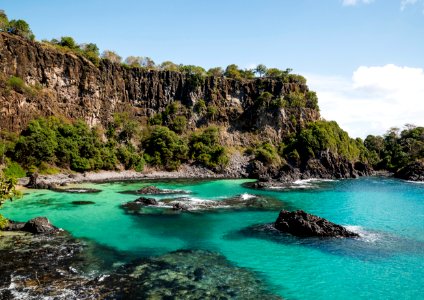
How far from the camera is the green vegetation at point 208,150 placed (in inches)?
3912

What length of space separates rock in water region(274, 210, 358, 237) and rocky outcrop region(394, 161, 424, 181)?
77896 millimetres

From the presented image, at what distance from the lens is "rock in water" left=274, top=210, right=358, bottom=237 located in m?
34.4

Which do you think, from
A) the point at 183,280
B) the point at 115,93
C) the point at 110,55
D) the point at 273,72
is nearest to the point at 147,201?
the point at 183,280

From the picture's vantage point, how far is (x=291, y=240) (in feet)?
109

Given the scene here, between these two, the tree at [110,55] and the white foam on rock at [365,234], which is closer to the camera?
the white foam on rock at [365,234]

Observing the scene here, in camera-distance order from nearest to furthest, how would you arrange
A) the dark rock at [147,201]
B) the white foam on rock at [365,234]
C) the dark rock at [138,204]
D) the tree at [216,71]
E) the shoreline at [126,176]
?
the white foam on rock at [365,234], the dark rock at [138,204], the dark rock at [147,201], the shoreline at [126,176], the tree at [216,71]

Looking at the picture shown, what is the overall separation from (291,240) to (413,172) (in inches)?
3361

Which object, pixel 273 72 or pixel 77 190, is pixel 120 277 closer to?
pixel 77 190

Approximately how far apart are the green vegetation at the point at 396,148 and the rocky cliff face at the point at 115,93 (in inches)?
1411

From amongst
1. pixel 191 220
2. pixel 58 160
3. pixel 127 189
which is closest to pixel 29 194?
pixel 127 189

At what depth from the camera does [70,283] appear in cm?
2181

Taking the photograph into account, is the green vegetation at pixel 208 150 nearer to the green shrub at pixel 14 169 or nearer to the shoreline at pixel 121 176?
the shoreline at pixel 121 176

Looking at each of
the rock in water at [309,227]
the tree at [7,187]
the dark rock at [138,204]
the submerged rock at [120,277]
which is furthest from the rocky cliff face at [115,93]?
the rock in water at [309,227]

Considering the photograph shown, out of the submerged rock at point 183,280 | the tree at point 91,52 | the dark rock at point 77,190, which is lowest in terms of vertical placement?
the submerged rock at point 183,280
